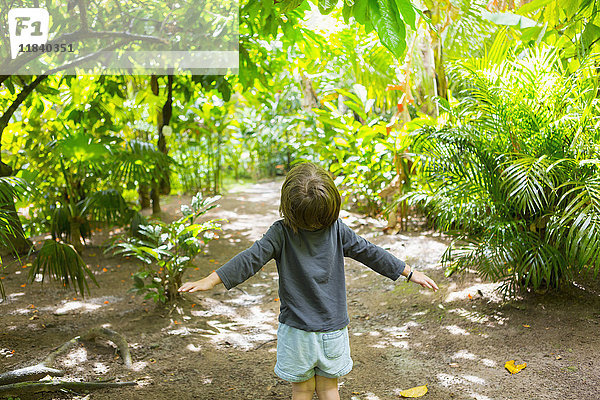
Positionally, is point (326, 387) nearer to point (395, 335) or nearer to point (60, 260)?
point (395, 335)

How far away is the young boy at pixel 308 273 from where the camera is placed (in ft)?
6.21

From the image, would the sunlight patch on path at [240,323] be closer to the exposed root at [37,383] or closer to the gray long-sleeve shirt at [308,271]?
the exposed root at [37,383]

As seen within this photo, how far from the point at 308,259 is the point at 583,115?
2.09m

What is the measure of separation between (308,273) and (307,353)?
11.8 inches

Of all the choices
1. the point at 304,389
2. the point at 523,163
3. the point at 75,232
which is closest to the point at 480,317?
the point at 523,163

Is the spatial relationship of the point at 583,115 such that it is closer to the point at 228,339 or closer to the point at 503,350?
the point at 503,350

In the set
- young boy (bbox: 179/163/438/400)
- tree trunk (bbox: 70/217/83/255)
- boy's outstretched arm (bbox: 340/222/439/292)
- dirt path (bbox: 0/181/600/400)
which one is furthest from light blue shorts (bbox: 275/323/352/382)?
tree trunk (bbox: 70/217/83/255)

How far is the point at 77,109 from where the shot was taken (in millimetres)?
5137

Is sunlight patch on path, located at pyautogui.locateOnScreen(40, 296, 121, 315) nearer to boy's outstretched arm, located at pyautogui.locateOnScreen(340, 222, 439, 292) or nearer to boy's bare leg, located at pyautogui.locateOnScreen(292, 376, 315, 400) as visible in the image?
boy's bare leg, located at pyautogui.locateOnScreen(292, 376, 315, 400)

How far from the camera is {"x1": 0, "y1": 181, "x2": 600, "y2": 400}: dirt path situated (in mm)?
2586

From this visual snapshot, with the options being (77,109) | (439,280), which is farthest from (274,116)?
(439,280)

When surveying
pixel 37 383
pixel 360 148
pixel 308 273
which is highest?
pixel 308 273

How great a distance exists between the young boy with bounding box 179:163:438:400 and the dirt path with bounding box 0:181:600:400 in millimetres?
739

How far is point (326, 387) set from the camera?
202 centimetres
